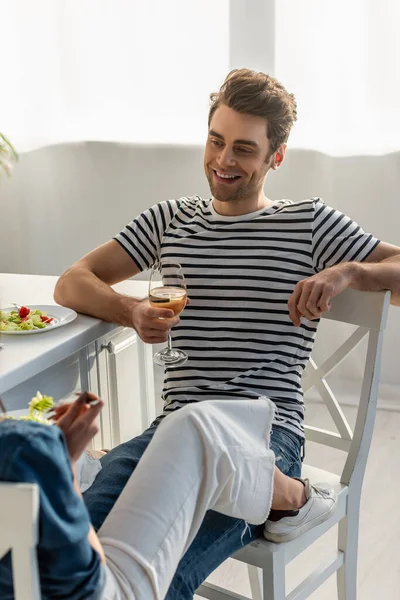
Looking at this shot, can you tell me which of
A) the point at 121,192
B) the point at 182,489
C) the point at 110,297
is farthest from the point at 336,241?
the point at 121,192

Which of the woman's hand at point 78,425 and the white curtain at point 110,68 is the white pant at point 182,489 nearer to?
the woman's hand at point 78,425

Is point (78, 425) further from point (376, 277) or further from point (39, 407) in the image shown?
point (376, 277)

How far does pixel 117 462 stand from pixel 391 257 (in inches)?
26.5

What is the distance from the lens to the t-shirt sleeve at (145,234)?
1.82m

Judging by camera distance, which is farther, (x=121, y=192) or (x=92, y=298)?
(x=121, y=192)

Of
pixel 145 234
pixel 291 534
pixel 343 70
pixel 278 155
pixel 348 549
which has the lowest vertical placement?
pixel 348 549

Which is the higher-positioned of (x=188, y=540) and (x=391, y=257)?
(x=391, y=257)

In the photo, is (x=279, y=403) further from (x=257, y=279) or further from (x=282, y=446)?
(x=257, y=279)

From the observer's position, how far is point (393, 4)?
9.18 feet

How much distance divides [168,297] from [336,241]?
37 centimetres

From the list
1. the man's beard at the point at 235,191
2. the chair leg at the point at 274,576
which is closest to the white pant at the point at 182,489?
the chair leg at the point at 274,576

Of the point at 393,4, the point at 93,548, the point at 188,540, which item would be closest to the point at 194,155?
the point at 393,4

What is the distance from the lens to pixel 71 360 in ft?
5.40

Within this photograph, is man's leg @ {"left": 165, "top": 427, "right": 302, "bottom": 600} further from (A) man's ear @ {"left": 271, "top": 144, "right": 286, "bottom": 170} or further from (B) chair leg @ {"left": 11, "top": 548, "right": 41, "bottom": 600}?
(A) man's ear @ {"left": 271, "top": 144, "right": 286, "bottom": 170}
